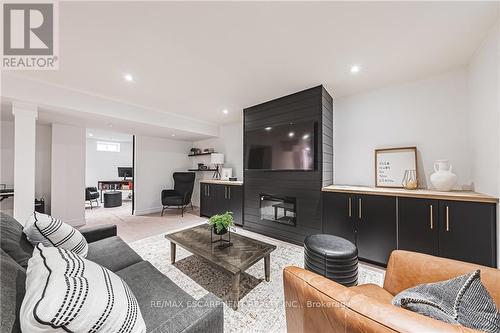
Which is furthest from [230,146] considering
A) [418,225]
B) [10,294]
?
[10,294]

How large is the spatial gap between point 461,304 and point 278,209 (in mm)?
2694

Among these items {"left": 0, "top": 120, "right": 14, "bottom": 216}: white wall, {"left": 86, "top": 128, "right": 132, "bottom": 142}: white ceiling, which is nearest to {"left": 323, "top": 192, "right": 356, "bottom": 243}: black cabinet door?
{"left": 0, "top": 120, "right": 14, "bottom": 216}: white wall

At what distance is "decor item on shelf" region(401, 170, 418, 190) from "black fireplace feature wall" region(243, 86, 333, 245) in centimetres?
99

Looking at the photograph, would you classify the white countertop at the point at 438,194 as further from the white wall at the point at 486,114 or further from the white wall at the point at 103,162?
the white wall at the point at 103,162

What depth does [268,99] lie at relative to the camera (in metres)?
3.39

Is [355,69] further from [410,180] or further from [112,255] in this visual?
[112,255]

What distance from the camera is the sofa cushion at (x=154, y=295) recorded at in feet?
3.15

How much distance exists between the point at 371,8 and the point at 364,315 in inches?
79.9

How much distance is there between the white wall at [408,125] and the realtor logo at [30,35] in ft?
12.1

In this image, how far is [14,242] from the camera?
1.23 m

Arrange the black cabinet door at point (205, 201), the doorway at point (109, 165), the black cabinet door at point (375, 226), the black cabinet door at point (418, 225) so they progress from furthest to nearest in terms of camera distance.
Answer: the doorway at point (109, 165) < the black cabinet door at point (205, 201) < the black cabinet door at point (375, 226) < the black cabinet door at point (418, 225)

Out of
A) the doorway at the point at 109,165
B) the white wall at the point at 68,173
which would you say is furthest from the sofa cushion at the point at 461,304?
the doorway at the point at 109,165

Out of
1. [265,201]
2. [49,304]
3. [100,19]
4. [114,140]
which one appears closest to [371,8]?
[100,19]

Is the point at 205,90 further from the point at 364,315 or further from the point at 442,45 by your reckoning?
the point at 364,315
